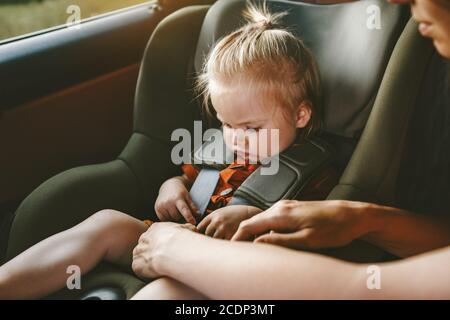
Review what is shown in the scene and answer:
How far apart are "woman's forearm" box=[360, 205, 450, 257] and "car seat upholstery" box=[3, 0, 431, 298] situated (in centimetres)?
10

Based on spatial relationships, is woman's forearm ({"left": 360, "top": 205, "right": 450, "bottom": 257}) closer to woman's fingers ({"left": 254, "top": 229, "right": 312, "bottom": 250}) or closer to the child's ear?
woman's fingers ({"left": 254, "top": 229, "right": 312, "bottom": 250})

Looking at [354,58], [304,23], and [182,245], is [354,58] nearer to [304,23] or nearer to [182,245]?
[304,23]

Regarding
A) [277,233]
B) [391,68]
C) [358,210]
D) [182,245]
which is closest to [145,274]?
[182,245]

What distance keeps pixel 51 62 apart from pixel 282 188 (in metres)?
0.60

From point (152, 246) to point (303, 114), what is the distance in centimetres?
36

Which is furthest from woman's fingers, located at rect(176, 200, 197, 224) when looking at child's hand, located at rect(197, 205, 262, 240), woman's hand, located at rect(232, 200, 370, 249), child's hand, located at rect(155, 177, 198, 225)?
woman's hand, located at rect(232, 200, 370, 249)

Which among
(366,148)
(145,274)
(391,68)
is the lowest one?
(145,274)

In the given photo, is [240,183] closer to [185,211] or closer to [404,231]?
[185,211]

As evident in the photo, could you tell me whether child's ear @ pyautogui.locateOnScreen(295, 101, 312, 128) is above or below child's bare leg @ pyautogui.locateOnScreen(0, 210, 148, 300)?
above

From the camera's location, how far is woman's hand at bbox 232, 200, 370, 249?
27.2 inches

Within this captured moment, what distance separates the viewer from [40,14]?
3.78 feet

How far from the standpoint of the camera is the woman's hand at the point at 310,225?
69 cm

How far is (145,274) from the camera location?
76 cm

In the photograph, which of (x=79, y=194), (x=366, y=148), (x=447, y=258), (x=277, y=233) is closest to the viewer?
(x=447, y=258)
